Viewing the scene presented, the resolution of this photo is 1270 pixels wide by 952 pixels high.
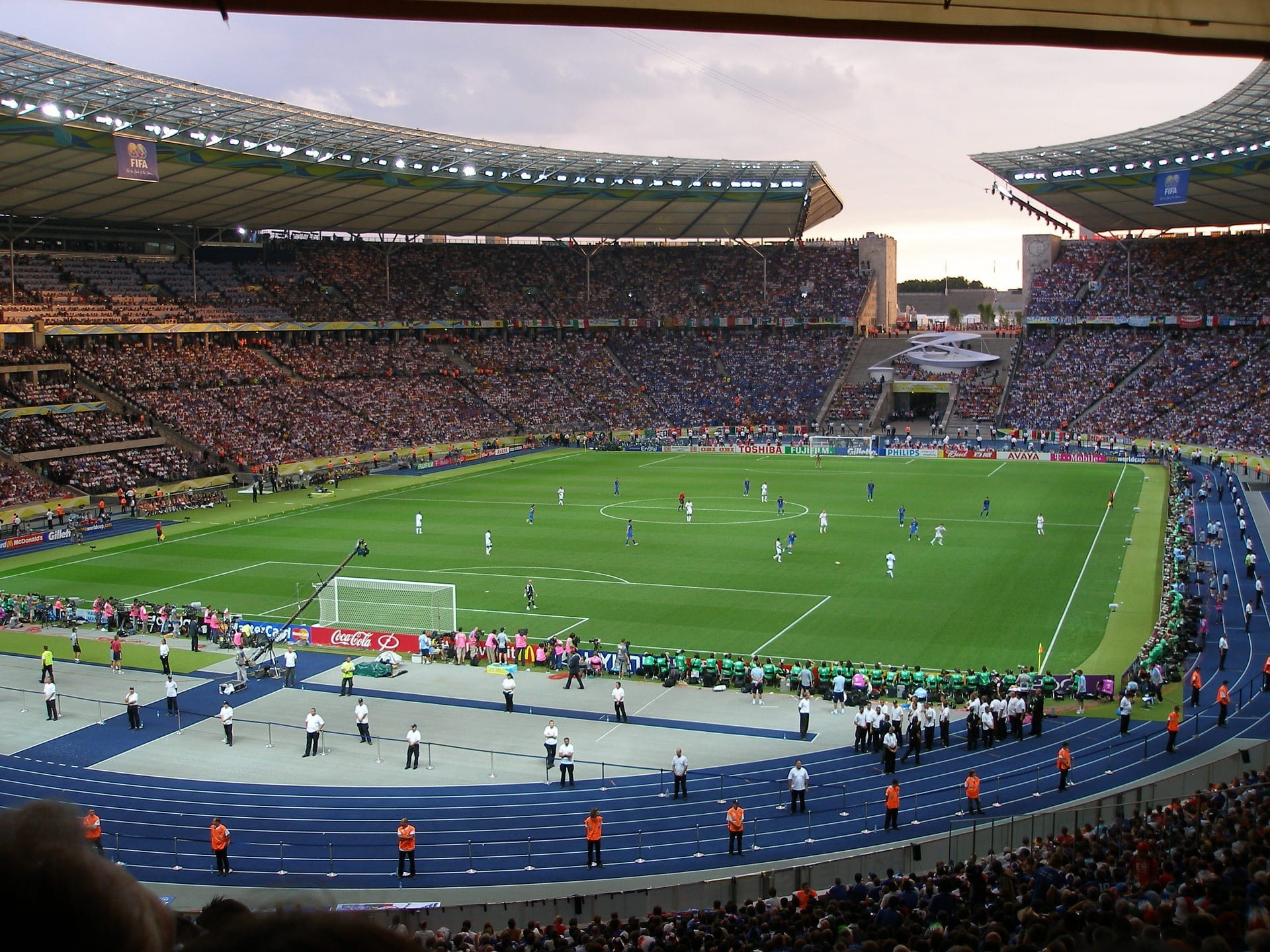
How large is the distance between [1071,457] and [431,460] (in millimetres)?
42303

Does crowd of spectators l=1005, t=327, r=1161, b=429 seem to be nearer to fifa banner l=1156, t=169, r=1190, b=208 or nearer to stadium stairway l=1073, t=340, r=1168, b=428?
stadium stairway l=1073, t=340, r=1168, b=428

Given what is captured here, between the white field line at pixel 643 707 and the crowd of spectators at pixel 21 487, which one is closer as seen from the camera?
the white field line at pixel 643 707

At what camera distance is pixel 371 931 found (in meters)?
1.74

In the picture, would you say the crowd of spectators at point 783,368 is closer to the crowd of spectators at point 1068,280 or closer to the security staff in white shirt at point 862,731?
the crowd of spectators at point 1068,280

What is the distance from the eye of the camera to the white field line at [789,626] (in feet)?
108

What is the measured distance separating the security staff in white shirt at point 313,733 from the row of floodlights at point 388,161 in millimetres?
38688

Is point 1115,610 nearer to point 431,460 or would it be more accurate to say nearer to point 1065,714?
point 1065,714

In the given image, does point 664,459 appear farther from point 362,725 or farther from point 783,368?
point 362,725

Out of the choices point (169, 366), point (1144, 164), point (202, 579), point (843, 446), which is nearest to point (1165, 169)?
point (1144, 164)

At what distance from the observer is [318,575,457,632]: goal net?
115 feet

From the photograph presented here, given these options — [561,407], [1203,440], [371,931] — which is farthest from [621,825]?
[561,407]

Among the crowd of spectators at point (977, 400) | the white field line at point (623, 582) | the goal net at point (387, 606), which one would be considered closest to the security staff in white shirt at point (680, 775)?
the goal net at point (387, 606)

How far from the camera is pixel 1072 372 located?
89.5m

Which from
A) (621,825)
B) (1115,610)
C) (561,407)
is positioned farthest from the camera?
(561,407)
